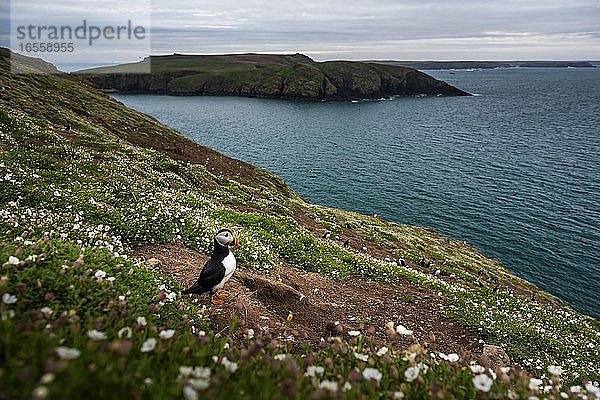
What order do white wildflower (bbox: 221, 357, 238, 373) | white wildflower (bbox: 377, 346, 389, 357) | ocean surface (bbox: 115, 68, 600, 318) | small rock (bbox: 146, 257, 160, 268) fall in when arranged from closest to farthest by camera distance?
1. white wildflower (bbox: 221, 357, 238, 373)
2. white wildflower (bbox: 377, 346, 389, 357)
3. small rock (bbox: 146, 257, 160, 268)
4. ocean surface (bbox: 115, 68, 600, 318)

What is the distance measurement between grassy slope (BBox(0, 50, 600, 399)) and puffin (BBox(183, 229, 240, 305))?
1.81 feet

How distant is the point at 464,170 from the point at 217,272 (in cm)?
7895

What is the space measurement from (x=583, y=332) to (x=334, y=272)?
372 inches

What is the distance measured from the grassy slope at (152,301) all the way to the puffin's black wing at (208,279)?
1.48 ft

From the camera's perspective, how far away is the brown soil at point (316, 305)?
10.3 m

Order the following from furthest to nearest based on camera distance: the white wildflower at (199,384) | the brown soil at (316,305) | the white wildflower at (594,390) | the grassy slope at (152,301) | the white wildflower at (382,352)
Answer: the brown soil at (316,305) → the white wildflower at (382,352) → the white wildflower at (594,390) → the grassy slope at (152,301) → the white wildflower at (199,384)

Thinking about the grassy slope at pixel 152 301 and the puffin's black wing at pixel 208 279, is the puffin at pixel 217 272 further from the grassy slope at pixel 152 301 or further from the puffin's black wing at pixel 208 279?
the grassy slope at pixel 152 301

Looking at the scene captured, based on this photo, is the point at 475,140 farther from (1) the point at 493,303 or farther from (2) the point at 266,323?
(2) the point at 266,323

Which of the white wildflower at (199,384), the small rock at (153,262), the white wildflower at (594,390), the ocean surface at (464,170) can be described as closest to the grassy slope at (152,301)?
the white wildflower at (199,384)

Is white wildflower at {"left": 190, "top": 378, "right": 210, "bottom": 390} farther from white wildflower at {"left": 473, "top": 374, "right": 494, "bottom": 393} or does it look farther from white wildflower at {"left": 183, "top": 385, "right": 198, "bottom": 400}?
white wildflower at {"left": 473, "top": 374, "right": 494, "bottom": 393}

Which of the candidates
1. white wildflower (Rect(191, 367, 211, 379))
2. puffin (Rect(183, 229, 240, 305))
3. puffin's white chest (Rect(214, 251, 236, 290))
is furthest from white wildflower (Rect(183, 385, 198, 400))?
puffin's white chest (Rect(214, 251, 236, 290))

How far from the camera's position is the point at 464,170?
8175cm

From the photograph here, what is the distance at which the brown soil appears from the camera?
10.3 metres

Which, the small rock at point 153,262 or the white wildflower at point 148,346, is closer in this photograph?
the white wildflower at point 148,346
